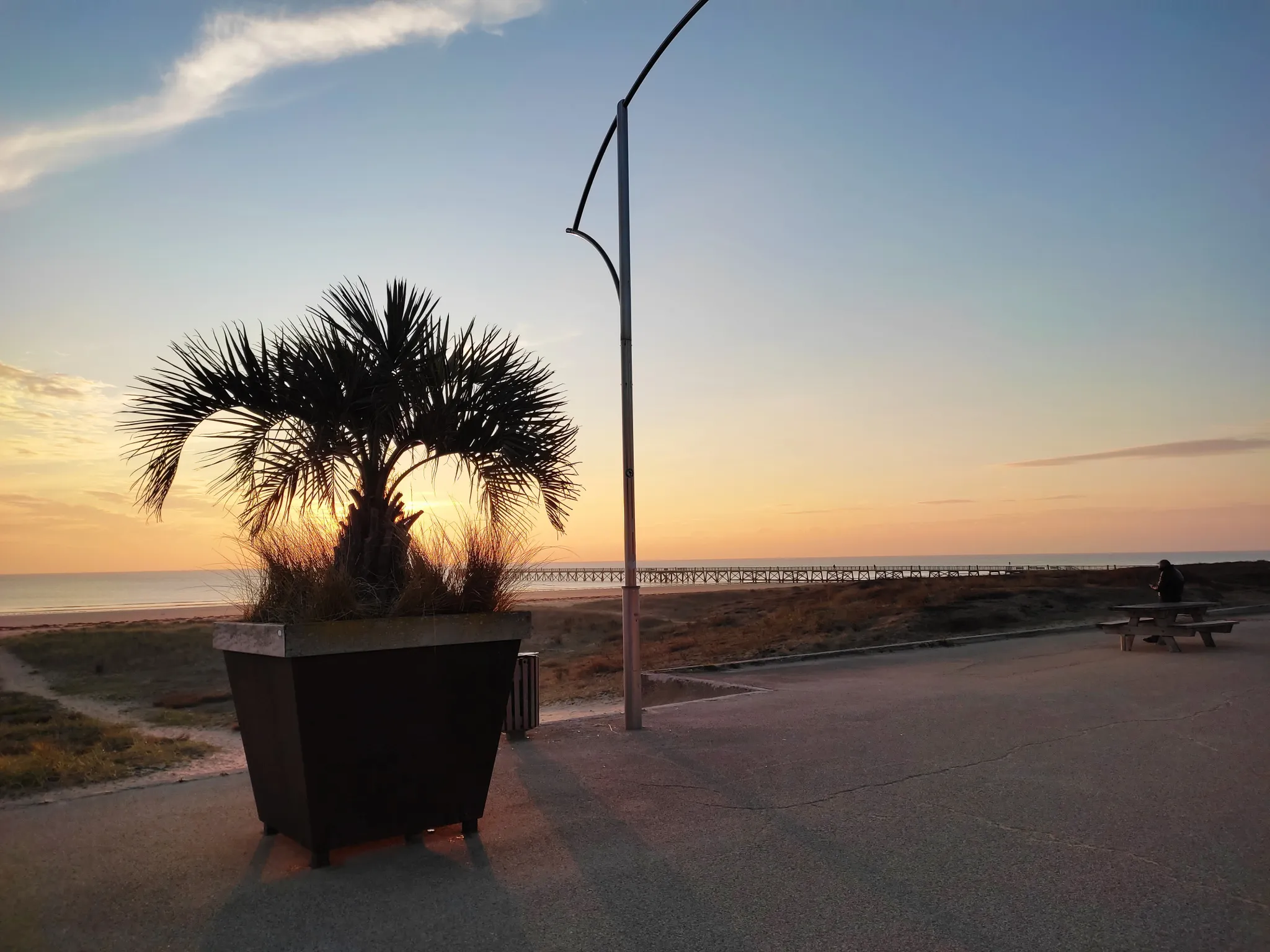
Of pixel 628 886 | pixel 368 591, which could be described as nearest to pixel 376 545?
pixel 368 591

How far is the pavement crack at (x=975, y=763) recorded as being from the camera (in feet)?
18.0

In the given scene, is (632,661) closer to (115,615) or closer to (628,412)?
(628,412)

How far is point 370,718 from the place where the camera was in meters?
4.58

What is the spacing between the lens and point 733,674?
12.1 metres

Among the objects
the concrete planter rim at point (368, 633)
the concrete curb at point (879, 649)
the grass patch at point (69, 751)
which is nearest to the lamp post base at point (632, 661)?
the concrete planter rim at point (368, 633)

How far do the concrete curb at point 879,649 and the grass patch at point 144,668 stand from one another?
22.5ft

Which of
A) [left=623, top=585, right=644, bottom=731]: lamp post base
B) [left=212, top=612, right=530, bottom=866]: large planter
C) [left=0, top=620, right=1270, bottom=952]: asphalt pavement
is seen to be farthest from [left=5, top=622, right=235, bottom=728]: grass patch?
[left=212, top=612, right=530, bottom=866]: large planter

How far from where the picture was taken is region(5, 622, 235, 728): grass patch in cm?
1535

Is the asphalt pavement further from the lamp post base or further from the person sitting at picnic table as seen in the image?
the person sitting at picnic table

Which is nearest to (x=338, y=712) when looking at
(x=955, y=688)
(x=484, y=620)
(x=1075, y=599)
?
(x=484, y=620)

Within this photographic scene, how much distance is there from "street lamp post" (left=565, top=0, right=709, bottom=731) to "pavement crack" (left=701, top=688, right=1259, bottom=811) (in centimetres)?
246

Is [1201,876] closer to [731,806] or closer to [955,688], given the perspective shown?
[731,806]

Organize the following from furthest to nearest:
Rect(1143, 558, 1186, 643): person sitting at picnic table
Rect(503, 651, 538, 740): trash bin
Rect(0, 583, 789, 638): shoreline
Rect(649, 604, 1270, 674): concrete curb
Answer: Rect(0, 583, 789, 638): shoreline → Rect(1143, 558, 1186, 643): person sitting at picnic table → Rect(649, 604, 1270, 674): concrete curb → Rect(503, 651, 538, 740): trash bin

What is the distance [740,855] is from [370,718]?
199 cm
